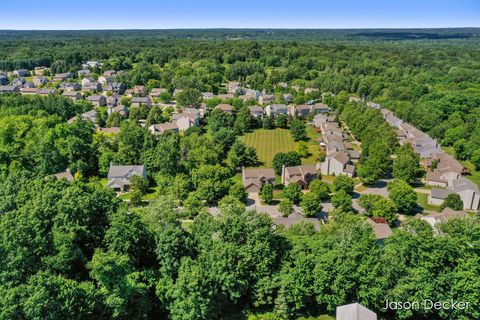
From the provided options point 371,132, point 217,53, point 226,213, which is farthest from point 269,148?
point 217,53

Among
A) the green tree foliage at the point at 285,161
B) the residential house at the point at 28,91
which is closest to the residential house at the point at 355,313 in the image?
the green tree foliage at the point at 285,161

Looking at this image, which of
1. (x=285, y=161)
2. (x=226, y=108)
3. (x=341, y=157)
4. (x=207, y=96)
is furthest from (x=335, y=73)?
(x=285, y=161)

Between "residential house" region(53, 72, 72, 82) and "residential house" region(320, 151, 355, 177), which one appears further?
"residential house" region(53, 72, 72, 82)

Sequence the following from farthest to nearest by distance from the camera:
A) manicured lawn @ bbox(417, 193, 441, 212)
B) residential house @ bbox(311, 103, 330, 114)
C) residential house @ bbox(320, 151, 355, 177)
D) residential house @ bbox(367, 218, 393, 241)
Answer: residential house @ bbox(311, 103, 330, 114)
residential house @ bbox(320, 151, 355, 177)
manicured lawn @ bbox(417, 193, 441, 212)
residential house @ bbox(367, 218, 393, 241)

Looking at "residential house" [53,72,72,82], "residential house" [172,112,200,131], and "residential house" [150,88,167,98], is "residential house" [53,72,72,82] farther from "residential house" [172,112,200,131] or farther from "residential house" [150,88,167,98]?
"residential house" [172,112,200,131]

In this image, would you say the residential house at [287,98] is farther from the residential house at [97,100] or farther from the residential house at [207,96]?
the residential house at [97,100]

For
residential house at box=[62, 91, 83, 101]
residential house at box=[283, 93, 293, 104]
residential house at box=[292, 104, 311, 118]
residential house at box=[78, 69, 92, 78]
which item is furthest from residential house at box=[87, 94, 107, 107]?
residential house at box=[292, 104, 311, 118]
